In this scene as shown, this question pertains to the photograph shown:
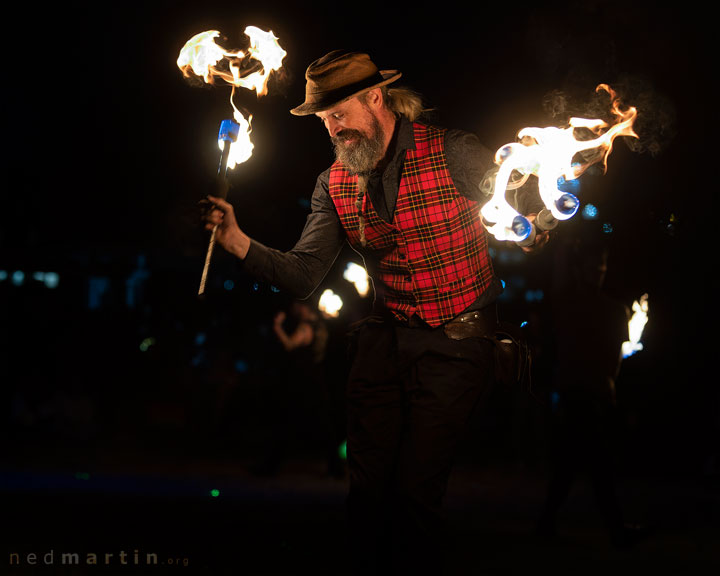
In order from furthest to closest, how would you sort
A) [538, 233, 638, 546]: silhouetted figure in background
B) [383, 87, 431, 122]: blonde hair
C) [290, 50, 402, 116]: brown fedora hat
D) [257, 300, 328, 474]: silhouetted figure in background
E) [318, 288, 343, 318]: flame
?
[318, 288, 343, 318]: flame
[257, 300, 328, 474]: silhouetted figure in background
[538, 233, 638, 546]: silhouetted figure in background
[383, 87, 431, 122]: blonde hair
[290, 50, 402, 116]: brown fedora hat

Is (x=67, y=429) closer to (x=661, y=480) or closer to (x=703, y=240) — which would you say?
(x=661, y=480)

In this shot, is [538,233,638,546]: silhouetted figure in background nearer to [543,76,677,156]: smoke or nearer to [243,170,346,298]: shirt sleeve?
[543,76,677,156]: smoke

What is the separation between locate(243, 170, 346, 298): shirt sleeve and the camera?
13.0 ft

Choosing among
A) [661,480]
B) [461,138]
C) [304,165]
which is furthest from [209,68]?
[661,480]

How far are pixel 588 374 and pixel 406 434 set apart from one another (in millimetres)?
3095

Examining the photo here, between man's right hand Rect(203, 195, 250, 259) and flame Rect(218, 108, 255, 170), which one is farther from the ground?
flame Rect(218, 108, 255, 170)

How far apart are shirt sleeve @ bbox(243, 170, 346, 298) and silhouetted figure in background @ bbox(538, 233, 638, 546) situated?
2.92 meters

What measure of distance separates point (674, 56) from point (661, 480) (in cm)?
491

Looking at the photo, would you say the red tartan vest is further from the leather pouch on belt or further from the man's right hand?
the man's right hand

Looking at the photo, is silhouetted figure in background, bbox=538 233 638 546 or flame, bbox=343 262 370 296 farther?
flame, bbox=343 262 370 296

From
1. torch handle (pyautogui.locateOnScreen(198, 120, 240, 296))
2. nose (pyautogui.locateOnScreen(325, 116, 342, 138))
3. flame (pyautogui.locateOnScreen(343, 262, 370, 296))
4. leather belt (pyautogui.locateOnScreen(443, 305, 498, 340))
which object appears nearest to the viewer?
torch handle (pyautogui.locateOnScreen(198, 120, 240, 296))

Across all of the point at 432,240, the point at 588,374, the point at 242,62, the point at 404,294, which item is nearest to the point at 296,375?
the point at 588,374

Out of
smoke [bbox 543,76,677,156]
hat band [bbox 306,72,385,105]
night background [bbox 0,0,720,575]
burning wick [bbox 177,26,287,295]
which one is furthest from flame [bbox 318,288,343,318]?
hat band [bbox 306,72,385,105]

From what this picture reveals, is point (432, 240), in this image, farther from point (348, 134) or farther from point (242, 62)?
point (242, 62)
